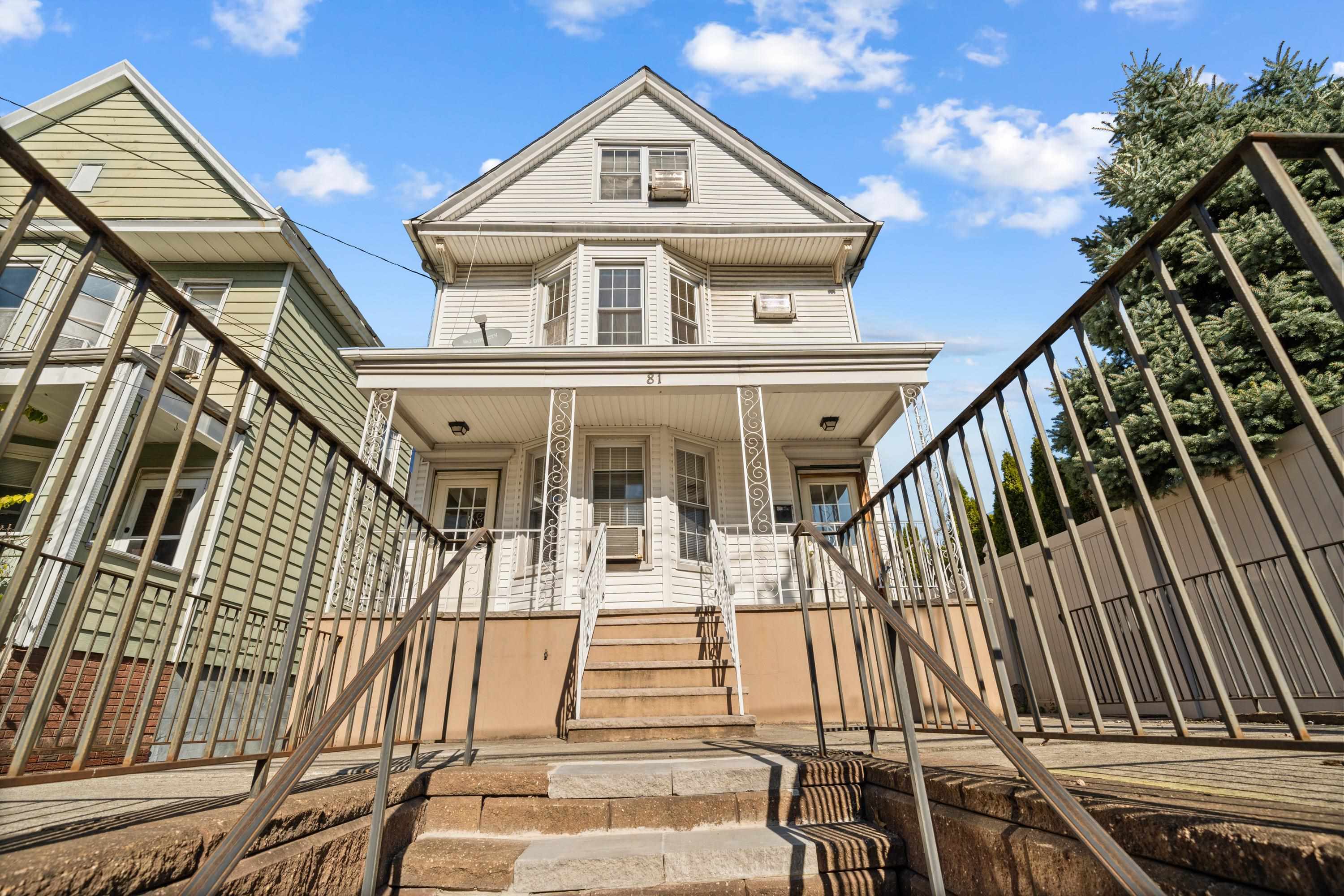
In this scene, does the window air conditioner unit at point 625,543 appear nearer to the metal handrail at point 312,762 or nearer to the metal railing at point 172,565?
the metal railing at point 172,565

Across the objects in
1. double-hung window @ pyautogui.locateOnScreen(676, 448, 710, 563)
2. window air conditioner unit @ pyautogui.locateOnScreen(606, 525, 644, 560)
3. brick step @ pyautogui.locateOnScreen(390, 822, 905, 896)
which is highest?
double-hung window @ pyautogui.locateOnScreen(676, 448, 710, 563)

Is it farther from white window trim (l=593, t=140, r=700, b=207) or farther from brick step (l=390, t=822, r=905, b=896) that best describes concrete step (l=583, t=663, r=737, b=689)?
white window trim (l=593, t=140, r=700, b=207)

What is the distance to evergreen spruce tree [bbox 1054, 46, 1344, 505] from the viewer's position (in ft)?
20.0

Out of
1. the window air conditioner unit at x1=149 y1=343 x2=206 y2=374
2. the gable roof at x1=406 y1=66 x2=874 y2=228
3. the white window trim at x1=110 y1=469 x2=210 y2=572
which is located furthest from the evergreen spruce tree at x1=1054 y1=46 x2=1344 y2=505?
the window air conditioner unit at x1=149 y1=343 x2=206 y2=374

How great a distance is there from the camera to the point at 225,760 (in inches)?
71.5

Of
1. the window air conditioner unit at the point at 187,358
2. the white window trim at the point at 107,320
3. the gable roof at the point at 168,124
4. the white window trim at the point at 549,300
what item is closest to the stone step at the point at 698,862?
the white window trim at the point at 549,300

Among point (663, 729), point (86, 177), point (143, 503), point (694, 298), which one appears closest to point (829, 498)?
point (694, 298)

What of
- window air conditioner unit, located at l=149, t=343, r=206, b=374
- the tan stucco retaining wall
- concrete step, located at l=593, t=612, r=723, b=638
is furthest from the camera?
window air conditioner unit, located at l=149, t=343, r=206, b=374

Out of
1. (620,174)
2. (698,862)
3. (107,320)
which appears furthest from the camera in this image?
(620,174)

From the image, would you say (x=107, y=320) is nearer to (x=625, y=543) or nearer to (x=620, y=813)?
(x=625, y=543)

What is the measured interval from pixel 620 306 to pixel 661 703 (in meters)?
6.41

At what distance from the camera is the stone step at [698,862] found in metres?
2.18

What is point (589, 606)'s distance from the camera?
18.9 feet

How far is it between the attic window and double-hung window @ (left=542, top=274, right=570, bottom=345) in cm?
769
